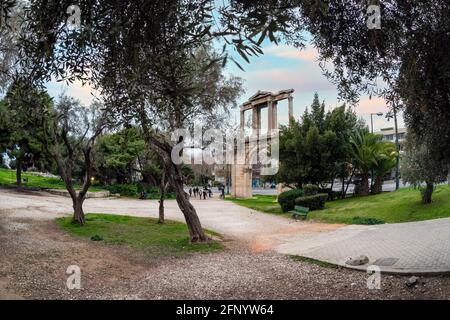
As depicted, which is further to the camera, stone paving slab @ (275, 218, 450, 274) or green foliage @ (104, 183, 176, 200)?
green foliage @ (104, 183, 176, 200)

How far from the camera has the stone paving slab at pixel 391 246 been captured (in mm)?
10000

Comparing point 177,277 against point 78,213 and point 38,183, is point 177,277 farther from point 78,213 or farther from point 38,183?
point 38,183

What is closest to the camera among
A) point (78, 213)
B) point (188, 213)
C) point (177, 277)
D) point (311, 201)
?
point (177, 277)

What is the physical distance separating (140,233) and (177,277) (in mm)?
7448

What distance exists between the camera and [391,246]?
12.9m

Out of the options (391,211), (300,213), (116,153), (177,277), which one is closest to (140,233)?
(177,277)

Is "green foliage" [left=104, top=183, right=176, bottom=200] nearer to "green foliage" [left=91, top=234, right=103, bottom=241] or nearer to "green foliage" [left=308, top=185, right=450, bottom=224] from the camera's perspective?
"green foliage" [left=308, top=185, right=450, bottom=224]

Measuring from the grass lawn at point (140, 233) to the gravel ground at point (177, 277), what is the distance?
85 centimetres

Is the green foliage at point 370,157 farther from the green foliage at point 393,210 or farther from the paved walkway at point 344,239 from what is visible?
the paved walkway at point 344,239

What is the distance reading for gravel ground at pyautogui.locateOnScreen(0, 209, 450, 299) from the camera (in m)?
7.95

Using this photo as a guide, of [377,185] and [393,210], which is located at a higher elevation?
[377,185]

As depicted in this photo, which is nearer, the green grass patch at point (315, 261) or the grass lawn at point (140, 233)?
the green grass patch at point (315, 261)

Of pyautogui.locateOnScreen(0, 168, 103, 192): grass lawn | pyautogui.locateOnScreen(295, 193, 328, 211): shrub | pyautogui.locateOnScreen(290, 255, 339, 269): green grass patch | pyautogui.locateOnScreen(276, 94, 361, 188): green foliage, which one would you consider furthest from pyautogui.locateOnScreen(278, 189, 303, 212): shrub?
pyautogui.locateOnScreen(0, 168, 103, 192): grass lawn

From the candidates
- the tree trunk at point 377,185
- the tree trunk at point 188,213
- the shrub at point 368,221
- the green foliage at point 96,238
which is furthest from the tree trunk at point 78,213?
the tree trunk at point 377,185
